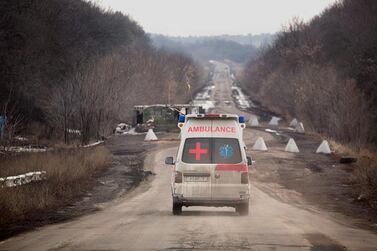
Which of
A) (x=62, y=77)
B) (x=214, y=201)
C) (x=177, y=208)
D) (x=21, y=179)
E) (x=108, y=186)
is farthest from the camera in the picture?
(x=62, y=77)

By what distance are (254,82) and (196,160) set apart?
404 feet

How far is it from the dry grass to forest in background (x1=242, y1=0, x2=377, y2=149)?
2219 cm

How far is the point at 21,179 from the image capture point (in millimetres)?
22234

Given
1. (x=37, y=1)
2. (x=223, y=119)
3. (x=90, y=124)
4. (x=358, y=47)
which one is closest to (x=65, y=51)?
(x=37, y=1)

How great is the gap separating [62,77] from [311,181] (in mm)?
37954

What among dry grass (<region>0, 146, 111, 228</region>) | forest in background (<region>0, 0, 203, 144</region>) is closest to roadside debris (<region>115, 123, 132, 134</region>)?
forest in background (<region>0, 0, 203, 144</region>)

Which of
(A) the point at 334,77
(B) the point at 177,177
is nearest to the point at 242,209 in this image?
(B) the point at 177,177

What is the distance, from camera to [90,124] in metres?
49.9

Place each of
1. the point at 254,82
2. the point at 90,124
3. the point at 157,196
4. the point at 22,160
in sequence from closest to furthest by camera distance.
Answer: the point at 157,196 < the point at 22,160 < the point at 90,124 < the point at 254,82

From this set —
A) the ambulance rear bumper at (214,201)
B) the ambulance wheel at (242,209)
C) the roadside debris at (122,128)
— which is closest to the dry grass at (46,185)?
the ambulance rear bumper at (214,201)

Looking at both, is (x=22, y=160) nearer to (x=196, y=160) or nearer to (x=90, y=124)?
(x=196, y=160)

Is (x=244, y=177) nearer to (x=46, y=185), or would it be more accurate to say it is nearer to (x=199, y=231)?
(x=199, y=231)

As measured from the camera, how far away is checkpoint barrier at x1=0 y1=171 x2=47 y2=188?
20356 mm

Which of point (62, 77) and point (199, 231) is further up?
point (62, 77)
